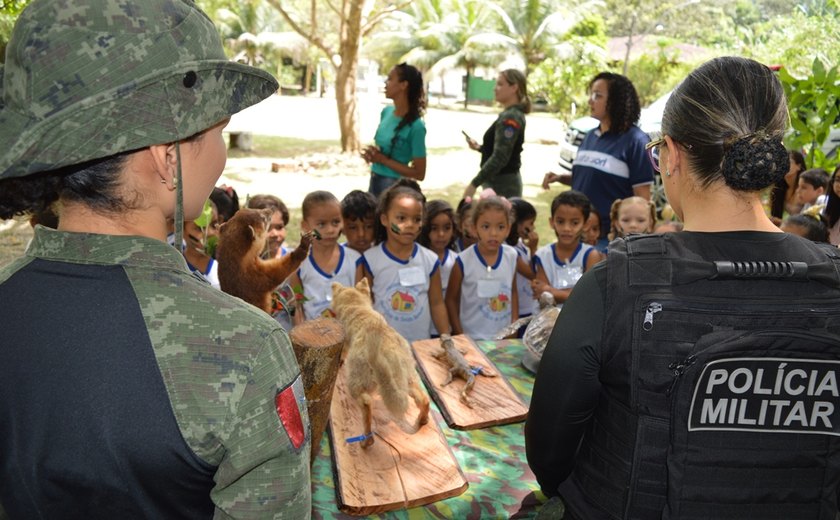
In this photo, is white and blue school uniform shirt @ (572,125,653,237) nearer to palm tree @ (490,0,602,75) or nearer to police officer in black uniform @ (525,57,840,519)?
police officer in black uniform @ (525,57,840,519)

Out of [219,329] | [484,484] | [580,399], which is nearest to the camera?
[219,329]

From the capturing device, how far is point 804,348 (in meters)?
1.38

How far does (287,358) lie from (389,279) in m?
3.00

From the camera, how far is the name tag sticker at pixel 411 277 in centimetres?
402

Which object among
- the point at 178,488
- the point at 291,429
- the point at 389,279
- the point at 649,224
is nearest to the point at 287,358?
the point at 291,429

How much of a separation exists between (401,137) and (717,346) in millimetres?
4500

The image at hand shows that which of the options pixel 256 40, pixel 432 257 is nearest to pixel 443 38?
pixel 256 40

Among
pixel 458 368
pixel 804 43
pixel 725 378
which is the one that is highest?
pixel 804 43

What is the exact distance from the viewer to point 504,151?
224 inches

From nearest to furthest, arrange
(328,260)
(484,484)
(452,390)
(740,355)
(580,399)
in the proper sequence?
(740,355), (580,399), (484,484), (452,390), (328,260)

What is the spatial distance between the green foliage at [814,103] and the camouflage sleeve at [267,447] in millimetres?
6504

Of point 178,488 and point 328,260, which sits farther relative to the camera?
point 328,260

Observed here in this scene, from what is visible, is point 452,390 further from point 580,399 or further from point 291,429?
point 291,429

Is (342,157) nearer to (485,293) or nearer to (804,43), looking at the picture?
(804,43)
